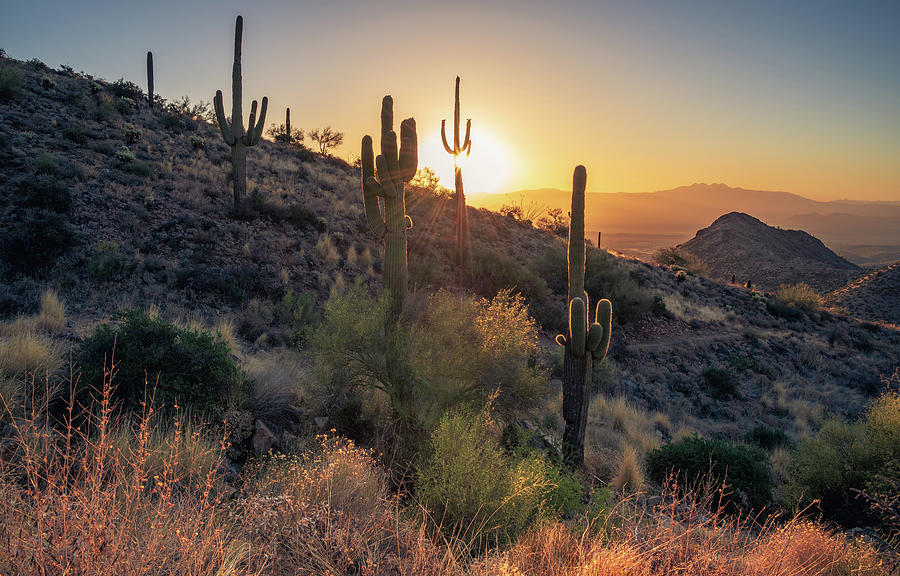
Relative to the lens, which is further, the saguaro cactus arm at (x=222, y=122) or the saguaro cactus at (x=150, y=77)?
the saguaro cactus at (x=150, y=77)

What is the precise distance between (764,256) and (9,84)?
2618 inches

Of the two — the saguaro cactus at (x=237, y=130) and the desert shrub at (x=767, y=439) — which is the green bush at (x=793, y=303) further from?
the saguaro cactus at (x=237, y=130)

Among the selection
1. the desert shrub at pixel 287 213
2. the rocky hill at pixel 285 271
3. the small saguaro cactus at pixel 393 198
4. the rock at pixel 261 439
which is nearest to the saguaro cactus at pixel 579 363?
the rocky hill at pixel 285 271

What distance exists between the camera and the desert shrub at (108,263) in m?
12.5

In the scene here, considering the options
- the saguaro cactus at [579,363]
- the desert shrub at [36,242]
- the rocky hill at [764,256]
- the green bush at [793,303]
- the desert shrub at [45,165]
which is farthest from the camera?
the rocky hill at [764,256]

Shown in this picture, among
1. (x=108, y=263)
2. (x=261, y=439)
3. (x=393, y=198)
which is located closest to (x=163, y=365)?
(x=261, y=439)

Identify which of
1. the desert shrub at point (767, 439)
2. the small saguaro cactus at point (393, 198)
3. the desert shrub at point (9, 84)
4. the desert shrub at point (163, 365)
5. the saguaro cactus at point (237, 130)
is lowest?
the desert shrub at point (767, 439)

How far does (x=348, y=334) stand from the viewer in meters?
8.06

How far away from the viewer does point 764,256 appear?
176ft

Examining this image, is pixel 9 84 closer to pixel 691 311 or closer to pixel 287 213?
pixel 287 213

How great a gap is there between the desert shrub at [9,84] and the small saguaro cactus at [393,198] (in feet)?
77.4

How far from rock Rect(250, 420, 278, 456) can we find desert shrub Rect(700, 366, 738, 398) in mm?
15601

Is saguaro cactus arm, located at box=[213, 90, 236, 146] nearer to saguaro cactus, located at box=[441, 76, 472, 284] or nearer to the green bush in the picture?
saguaro cactus, located at box=[441, 76, 472, 284]

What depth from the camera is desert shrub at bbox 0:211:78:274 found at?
1235cm
